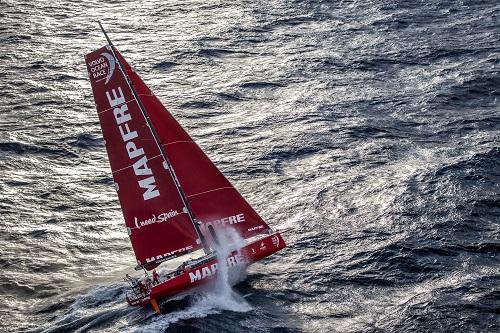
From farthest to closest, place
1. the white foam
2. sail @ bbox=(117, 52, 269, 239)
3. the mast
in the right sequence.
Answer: sail @ bbox=(117, 52, 269, 239), the mast, the white foam

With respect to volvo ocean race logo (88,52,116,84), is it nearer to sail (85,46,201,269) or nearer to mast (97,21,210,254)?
sail (85,46,201,269)

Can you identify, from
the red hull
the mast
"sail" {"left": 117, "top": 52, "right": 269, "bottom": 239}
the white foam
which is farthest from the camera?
"sail" {"left": 117, "top": 52, "right": 269, "bottom": 239}

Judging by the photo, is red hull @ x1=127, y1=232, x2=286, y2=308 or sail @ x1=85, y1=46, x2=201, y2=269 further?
sail @ x1=85, y1=46, x2=201, y2=269

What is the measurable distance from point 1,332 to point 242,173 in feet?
55.2

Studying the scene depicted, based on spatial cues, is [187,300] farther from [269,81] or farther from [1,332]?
[269,81]

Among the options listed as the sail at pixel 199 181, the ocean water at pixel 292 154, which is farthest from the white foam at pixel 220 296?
the sail at pixel 199 181

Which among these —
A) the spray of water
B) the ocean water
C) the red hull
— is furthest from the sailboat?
the ocean water

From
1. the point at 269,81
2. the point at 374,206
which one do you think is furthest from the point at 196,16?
the point at 374,206

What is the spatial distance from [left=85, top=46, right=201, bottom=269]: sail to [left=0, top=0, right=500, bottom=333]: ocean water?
2755 millimetres

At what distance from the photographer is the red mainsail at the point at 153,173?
3619 centimetres

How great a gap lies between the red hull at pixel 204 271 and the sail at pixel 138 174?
1.24 meters

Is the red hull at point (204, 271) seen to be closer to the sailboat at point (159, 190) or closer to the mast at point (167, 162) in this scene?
the sailboat at point (159, 190)

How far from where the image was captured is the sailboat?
36156mm

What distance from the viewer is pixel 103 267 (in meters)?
41.5
